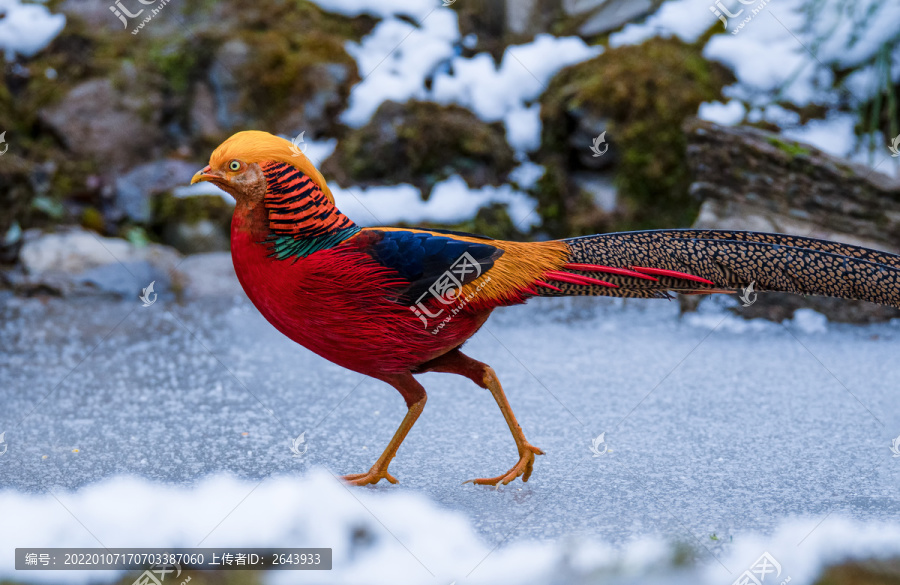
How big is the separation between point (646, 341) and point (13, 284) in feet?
10.4

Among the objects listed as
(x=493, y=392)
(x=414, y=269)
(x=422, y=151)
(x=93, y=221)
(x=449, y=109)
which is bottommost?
(x=93, y=221)

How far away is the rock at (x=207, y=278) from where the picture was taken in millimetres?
4262

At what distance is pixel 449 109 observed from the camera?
4.80m

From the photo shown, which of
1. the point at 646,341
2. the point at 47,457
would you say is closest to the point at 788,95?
the point at 646,341

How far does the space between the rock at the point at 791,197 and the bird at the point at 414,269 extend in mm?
1981

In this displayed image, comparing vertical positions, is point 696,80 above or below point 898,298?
below

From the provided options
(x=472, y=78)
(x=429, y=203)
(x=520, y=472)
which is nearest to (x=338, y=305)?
(x=520, y=472)

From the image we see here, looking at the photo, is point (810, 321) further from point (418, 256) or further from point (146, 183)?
point (146, 183)

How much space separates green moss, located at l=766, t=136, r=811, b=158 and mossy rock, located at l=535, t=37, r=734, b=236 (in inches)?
25.9

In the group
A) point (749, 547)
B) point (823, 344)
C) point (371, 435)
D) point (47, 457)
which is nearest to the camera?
point (749, 547)

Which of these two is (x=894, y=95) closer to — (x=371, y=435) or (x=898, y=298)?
(x=898, y=298)

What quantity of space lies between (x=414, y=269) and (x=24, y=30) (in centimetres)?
446

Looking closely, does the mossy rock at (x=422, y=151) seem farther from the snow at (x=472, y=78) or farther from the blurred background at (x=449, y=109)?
the snow at (x=472, y=78)

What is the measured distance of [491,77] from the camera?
4977mm
